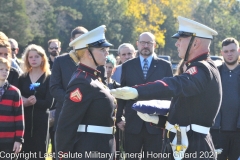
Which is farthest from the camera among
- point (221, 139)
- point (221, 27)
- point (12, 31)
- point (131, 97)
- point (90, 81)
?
point (221, 27)

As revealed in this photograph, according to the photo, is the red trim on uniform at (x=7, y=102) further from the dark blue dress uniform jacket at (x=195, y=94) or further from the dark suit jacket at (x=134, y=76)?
the dark blue dress uniform jacket at (x=195, y=94)

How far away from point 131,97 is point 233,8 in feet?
259

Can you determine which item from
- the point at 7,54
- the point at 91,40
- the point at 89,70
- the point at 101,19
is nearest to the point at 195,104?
the point at 89,70

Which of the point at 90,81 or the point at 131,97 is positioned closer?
the point at 131,97

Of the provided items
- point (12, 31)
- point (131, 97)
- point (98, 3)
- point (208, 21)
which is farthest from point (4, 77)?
point (208, 21)

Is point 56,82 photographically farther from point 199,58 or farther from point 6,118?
point 199,58

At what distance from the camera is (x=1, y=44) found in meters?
6.79

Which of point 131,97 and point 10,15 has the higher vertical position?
point 10,15

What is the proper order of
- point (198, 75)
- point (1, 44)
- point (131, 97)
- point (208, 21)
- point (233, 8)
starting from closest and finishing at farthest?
point (131, 97) < point (198, 75) < point (1, 44) < point (208, 21) < point (233, 8)

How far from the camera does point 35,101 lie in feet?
23.1

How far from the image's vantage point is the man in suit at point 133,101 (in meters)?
6.92

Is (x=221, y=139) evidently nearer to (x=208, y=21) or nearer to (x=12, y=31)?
(x=12, y=31)

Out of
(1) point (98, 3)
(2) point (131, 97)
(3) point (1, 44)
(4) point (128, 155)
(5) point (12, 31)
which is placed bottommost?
(4) point (128, 155)

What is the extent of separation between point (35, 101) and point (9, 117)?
0.84 m
